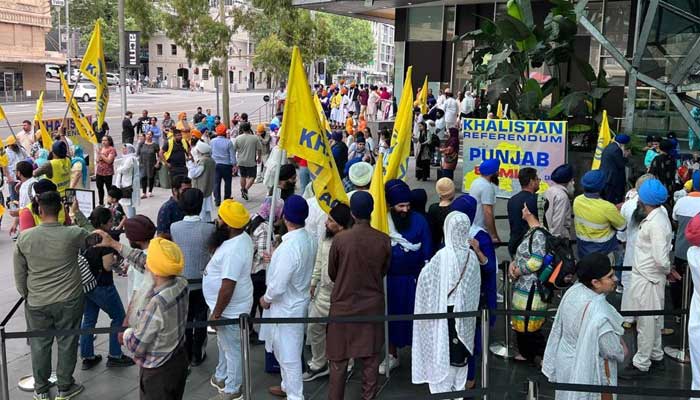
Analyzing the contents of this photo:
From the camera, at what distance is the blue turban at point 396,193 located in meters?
5.79

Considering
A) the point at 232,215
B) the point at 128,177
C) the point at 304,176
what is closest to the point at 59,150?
the point at 128,177

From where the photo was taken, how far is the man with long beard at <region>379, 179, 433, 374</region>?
19.0ft

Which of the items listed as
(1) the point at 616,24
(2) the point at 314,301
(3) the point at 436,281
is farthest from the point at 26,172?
(1) the point at 616,24

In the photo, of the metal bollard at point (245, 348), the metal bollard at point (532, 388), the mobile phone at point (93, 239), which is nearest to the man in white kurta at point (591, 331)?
the metal bollard at point (532, 388)

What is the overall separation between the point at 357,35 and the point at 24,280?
75042 mm

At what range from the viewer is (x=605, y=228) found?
6617 mm

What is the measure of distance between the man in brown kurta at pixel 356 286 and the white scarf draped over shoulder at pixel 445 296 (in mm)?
378

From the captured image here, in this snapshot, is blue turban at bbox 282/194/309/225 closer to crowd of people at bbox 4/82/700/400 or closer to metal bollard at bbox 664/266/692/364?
crowd of people at bbox 4/82/700/400

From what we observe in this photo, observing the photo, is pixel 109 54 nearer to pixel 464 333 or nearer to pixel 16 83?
pixel 16 83

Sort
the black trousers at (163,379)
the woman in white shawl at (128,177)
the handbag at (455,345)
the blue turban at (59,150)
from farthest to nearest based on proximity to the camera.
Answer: the woman in white shawl at (128,177)
the blue turban at (59,150)
the handbag at (455,345)
the black trousers at (163,379)

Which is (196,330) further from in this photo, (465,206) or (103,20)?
(103,20)

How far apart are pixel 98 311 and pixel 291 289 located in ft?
6.74

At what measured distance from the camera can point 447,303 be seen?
5164mm

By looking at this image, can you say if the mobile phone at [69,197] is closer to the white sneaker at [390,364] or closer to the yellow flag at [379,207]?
the yellow flag at [379,207]
